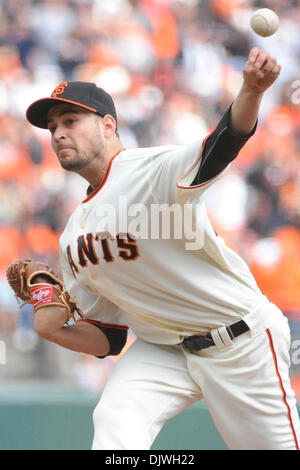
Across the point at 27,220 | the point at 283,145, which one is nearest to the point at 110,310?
the point at 27,220

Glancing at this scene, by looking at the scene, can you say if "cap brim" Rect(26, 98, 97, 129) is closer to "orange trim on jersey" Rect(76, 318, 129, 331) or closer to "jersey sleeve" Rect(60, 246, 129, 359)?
"jersey sleeve" Rect(60, 246, 129, 359)

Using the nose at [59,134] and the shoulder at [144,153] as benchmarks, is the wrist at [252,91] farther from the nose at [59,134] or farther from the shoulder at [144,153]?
the nose at [59,134]

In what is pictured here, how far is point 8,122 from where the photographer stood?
5.40 m

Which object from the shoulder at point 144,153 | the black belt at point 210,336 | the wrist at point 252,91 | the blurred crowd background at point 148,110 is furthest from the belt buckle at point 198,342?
the blurred crowd background at point 148,110

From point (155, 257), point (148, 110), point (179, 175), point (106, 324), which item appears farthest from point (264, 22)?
point (148, 110)

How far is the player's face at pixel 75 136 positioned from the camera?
8.02 feet

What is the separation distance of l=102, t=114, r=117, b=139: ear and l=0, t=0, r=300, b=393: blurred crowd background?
187 centimetres

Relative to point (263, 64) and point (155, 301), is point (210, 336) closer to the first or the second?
point (155, 301)

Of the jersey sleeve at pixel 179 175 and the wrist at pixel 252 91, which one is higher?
the wrist at pixel 252 91

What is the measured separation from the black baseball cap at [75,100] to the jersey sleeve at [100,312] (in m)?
0.53

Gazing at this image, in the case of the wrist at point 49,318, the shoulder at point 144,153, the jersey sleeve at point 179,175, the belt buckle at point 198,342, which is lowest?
the belt buckle at point 198,342

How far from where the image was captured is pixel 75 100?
2.48 m
